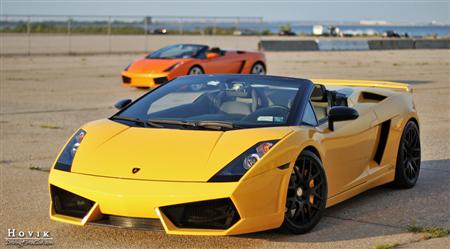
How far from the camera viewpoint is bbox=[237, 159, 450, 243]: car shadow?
6328mm

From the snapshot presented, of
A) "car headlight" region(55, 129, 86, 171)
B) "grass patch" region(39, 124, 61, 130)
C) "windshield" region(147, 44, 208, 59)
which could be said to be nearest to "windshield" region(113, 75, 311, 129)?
"car headlight" region(55, 129, 86, 171)

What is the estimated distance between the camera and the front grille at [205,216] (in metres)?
5.73

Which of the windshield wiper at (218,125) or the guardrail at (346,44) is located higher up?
the windshield wiper at (218,125)

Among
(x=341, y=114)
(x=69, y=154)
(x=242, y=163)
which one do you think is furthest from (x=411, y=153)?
(x=69, y=154)

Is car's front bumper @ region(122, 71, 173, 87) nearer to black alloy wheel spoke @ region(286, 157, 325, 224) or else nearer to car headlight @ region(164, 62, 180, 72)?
car headlight @ region(164, 62, 180, 72)

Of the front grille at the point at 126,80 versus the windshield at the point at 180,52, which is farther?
the windshield at the point at 180,52

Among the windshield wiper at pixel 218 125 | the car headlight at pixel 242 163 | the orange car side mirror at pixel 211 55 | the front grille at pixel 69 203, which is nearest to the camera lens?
the car headlight at pixel 242 163

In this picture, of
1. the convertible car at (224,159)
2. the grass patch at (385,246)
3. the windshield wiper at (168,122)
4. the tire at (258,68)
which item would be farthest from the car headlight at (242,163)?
the tire at (258,68)

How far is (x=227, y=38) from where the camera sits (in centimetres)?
4859

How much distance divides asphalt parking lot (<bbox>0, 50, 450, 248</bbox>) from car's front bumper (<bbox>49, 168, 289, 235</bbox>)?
0.25 metres

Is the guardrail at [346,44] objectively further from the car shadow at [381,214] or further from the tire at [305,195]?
the tire at [305,195]

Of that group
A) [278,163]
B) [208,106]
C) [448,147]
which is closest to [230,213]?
[278,163]

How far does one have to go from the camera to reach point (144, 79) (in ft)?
64.6

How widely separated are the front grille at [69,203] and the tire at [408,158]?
11.0ft
